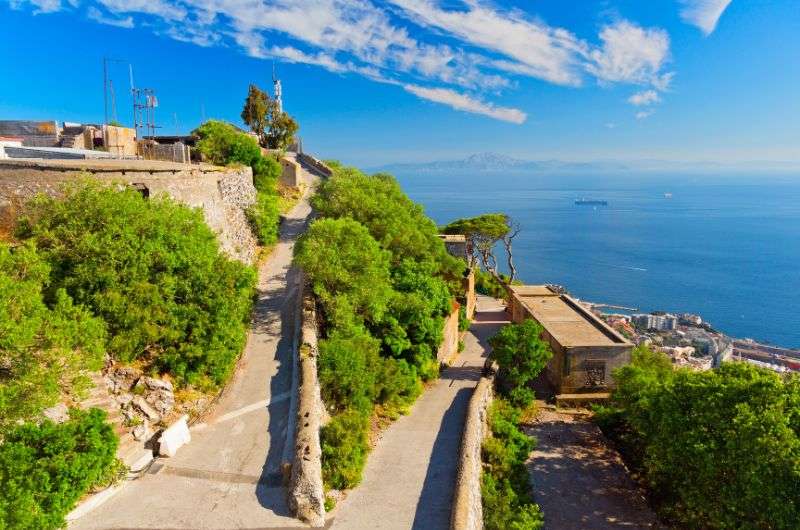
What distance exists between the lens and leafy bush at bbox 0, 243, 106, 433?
7.75 m

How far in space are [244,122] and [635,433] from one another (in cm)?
3671

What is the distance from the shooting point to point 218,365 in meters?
12.6

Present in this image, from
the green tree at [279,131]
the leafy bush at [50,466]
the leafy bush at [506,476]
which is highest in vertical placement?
the green tree at [279,131]

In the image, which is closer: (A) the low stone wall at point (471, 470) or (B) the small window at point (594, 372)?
(A) the low stone wall at point (471, 470)

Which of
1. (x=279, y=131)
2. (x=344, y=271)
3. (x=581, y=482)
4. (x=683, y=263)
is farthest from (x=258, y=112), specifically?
(x=683, y=263)

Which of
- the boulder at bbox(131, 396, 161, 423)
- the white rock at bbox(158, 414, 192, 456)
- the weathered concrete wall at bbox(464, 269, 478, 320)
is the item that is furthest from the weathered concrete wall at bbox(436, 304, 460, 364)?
the boulder at bbox(131, 396, 161, 423)

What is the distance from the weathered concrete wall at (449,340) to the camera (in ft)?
66.5

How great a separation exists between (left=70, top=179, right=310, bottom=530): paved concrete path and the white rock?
152 millimetres

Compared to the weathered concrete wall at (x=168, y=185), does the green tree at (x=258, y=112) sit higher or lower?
higher

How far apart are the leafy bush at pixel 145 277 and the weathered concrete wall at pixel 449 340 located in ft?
31.0

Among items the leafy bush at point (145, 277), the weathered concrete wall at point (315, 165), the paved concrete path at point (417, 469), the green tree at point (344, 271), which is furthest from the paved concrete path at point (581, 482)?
the weathered concrete wall at point (315, 165)

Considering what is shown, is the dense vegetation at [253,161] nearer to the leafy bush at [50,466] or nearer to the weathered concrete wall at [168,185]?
the weathered concrete wall at [168,185]

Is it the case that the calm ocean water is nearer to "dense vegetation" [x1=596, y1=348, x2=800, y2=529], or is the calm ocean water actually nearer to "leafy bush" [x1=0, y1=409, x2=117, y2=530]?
"dense vegetation" [x1=596, y1=348, x2=800, y2=529]

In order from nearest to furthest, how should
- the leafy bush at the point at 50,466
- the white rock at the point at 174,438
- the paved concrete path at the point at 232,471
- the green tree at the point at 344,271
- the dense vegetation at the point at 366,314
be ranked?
the leafy bush at the point at 50,466, the paved concrete path at the point at 232,471, the white rock at the point at 174,438, the dense vegetation at the point at 366,314, the green tree at the point at 344,271
